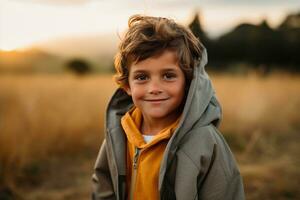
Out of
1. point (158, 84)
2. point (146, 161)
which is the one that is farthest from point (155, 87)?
point (146, 161)

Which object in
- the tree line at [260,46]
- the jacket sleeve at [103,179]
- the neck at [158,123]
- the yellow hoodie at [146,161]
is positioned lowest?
the tree line at [260,46]

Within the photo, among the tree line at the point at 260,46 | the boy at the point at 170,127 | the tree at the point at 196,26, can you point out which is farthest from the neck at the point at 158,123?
the tree line at the point at 260,46

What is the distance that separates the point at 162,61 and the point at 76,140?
3203mm

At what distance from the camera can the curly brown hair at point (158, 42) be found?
1.89 metres

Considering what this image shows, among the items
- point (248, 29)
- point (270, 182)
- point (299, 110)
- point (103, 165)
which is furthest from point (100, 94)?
point (248, 29)

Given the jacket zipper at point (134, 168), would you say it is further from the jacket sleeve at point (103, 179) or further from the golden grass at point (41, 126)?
the golden grass at point (41, 126)

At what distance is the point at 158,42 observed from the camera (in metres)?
1.88

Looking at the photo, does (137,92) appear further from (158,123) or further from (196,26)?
(196,26)

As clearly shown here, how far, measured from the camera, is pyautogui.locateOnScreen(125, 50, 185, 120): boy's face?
1.89m

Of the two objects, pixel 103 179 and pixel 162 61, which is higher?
pixel 162 61

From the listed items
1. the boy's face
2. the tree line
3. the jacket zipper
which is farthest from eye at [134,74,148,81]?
the tree line

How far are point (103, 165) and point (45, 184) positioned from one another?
185cm

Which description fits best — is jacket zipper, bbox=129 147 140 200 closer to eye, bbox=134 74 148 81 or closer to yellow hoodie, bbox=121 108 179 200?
A: yellow hoodie, bbox=121 108 179 200

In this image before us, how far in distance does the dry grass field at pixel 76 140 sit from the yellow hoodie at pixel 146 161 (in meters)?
1.77
